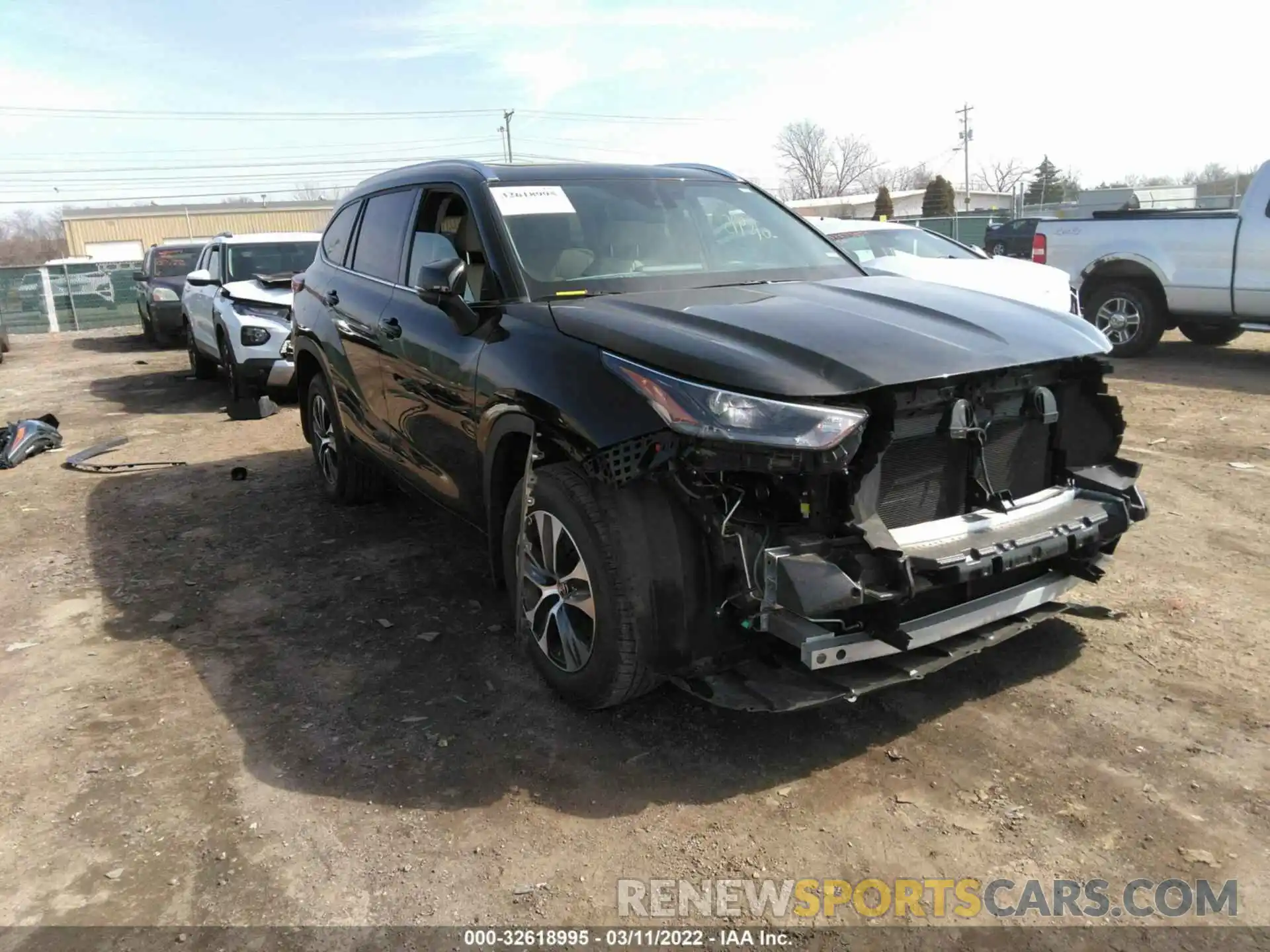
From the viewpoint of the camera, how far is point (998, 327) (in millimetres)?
3330

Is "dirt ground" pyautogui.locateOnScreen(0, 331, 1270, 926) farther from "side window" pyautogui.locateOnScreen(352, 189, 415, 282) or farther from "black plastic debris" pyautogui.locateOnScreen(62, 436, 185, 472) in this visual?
"black plastic debris" pyautogui.locateOnScreen(62, 436, 185, 472)

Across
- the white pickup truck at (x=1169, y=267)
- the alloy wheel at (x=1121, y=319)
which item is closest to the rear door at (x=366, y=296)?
the white pickup truck at (x=1169, y=267)

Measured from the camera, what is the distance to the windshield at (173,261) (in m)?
17.3

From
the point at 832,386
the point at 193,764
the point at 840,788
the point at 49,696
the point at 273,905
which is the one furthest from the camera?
the point at 49,696

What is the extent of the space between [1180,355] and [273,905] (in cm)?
1201

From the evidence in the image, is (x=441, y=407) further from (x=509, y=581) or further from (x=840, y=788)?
(x=840, y=788)

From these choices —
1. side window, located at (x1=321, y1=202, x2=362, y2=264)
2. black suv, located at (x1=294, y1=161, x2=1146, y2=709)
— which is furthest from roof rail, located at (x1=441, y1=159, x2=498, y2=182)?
side window, located at (x1=321, y1=202, x2=362, y2=264)

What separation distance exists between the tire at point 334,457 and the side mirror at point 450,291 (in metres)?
2.19

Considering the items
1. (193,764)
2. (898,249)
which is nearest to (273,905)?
(193,764)

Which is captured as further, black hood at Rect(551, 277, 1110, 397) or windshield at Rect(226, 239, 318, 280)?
windshield at Rect(226, 239, 318, 280)

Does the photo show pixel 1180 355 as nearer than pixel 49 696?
No

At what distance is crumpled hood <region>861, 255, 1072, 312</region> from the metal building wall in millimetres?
67305

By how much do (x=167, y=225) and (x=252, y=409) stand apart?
76.0 m

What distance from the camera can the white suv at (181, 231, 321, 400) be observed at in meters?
9.91
